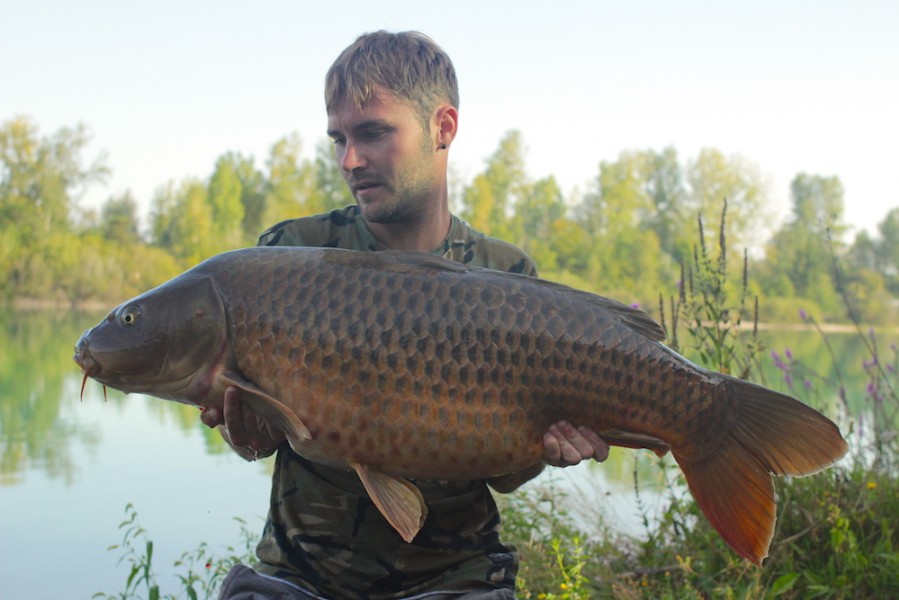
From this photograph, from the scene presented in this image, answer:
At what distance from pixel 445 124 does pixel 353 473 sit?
1000 millimetres

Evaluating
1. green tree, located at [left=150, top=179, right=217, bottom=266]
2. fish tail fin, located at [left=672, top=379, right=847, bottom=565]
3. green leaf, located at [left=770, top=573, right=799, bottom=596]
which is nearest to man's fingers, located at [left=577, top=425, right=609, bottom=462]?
fish tail fin, located at [left=672, top=379, right=847, bottom=565]

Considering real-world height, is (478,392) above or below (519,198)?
below

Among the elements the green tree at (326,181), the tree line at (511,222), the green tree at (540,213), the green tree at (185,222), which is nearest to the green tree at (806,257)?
the tree line at (511,222)

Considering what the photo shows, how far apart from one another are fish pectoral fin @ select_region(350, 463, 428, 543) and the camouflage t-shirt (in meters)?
0.25

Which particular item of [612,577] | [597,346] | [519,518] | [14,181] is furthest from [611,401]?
[14,181]

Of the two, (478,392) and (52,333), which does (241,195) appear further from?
(478,392)

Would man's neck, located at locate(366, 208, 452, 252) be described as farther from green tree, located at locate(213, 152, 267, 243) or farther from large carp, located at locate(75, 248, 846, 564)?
green tree, located at locate(213, 152, 267, 243)

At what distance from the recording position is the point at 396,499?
168 centimetres

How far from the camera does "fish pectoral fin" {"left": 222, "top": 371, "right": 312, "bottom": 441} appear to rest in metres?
1.61

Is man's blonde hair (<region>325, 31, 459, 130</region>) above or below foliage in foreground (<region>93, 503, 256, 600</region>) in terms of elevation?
above

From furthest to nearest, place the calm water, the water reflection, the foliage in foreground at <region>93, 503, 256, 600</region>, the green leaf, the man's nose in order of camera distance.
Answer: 1. the calm water
2. the water reflection
3. the foliage in foreground at <region>93, 503, 256, 600</region>
4. the green leaf
5. the man's nose

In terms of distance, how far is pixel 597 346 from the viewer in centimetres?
177

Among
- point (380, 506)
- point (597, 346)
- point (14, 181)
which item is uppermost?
point (14, 181)

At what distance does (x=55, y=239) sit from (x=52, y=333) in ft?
32.3
